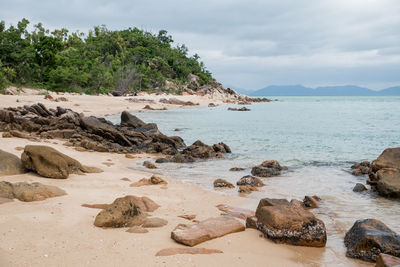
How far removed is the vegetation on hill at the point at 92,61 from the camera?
147 feet

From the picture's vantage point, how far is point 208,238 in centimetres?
447

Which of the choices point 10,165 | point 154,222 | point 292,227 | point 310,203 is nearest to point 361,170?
point 310,203

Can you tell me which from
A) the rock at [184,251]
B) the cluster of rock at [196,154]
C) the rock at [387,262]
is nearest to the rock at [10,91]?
the cluster of rock at [196,154]

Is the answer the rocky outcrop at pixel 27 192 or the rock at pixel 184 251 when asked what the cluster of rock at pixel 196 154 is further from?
the rock at pixel 184 251

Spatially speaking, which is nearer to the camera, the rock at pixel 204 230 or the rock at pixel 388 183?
the rock at pixel 204 230

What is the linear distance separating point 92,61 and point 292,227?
60.8m

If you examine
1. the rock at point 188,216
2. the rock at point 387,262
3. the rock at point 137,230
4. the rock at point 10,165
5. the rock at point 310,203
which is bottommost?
the rock at point 310,203

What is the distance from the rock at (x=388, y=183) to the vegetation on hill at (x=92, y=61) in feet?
116

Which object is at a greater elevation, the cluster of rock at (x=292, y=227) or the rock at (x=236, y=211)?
the cluster of rock at (x=292, y=227)

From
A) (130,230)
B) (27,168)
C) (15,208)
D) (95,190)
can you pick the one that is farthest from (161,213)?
(27,168)

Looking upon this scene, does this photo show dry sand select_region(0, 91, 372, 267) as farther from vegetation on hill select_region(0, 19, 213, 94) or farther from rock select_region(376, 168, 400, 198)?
vegetation on hill select_region(0, 19, 213, 94)

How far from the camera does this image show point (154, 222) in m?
4.98

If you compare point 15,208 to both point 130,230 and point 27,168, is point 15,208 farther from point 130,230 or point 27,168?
point 27,168

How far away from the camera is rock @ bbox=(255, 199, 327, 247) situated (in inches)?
185
